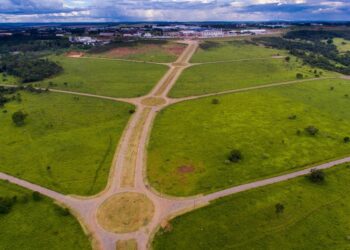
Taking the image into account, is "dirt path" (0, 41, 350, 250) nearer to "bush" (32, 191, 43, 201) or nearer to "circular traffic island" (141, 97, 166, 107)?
"bush" (32, 191, 43, 201)

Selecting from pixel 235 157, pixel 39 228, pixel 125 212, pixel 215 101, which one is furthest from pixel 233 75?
pixel 39 228

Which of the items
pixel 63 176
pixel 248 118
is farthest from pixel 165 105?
pixel 63 176

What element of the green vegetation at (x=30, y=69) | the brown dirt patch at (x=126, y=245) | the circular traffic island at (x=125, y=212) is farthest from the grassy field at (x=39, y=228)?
the green vegetation at (x=30, y=69)

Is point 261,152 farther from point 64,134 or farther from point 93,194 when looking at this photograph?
point 64,134

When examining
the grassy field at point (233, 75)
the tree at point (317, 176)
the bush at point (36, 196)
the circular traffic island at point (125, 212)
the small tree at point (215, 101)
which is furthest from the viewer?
the grassy field at point (233, 75)

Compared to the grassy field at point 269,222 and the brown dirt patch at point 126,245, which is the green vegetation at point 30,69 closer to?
the brown dirt patch at point 126,245

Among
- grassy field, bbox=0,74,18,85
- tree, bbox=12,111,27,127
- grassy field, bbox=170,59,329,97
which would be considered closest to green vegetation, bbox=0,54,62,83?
grassy field, bbox=0,74,18,85

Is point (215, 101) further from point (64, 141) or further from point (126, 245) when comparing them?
point (126, 245)
